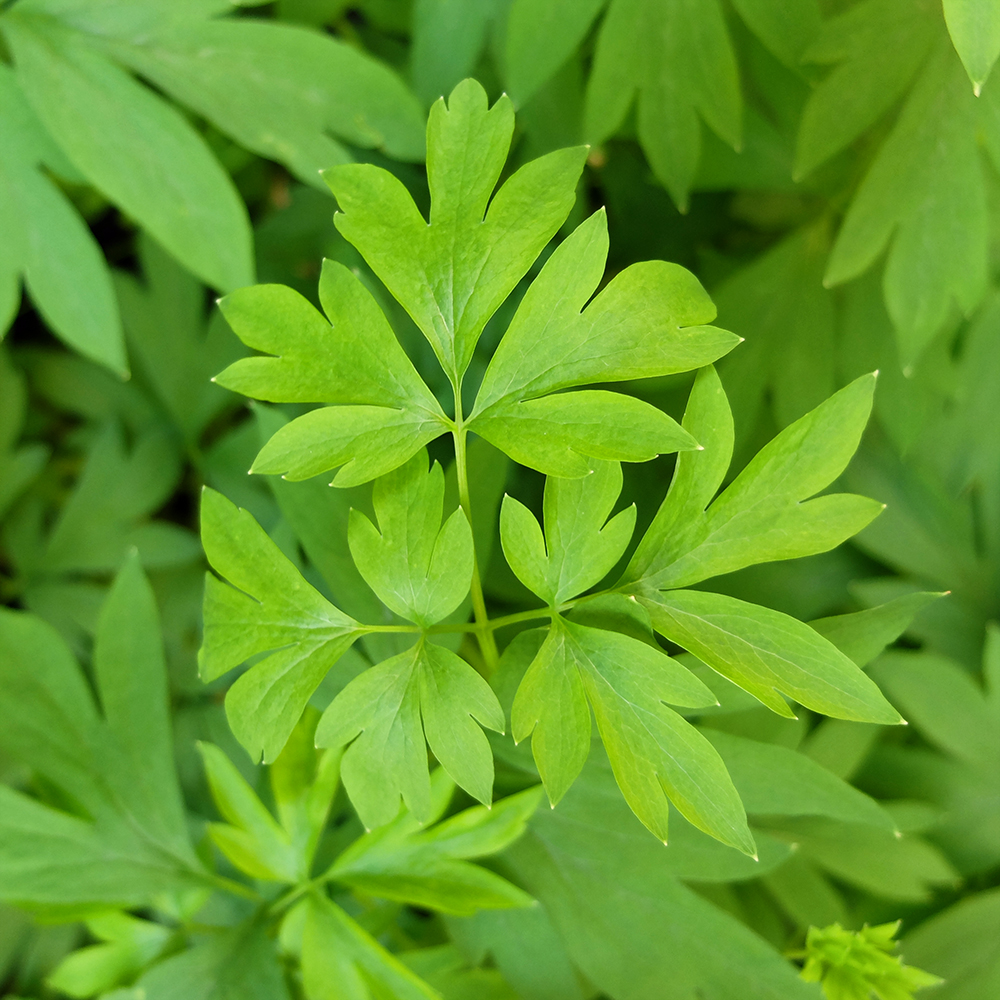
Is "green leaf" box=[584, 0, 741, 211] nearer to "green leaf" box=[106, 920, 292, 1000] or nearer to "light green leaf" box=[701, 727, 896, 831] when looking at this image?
"light green leaf" box=[701, 727, 896, 831]

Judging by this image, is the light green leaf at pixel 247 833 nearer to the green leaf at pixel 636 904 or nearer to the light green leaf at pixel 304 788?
the light green leaf at pixel 304 788

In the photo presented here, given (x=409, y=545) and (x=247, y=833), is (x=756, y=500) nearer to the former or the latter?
(x=409, y=545)

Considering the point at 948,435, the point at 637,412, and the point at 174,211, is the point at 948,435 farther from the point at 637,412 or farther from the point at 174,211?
the point at 174,211

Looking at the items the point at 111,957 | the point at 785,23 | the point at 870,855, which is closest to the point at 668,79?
the point at 785,23

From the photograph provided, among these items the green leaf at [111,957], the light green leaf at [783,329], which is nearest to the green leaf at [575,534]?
the light green leaf at [783,329]

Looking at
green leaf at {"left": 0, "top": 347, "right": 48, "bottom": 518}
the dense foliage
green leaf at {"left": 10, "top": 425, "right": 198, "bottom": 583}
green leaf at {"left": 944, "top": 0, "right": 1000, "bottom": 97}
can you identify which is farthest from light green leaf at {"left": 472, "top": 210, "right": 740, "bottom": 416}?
green leaf at {"left": 0, "top": 347, "right": 48, "bottom": 518}

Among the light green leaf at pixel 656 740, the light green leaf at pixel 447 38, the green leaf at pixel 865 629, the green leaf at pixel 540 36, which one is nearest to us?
the light green leaf at pixel 656 740
